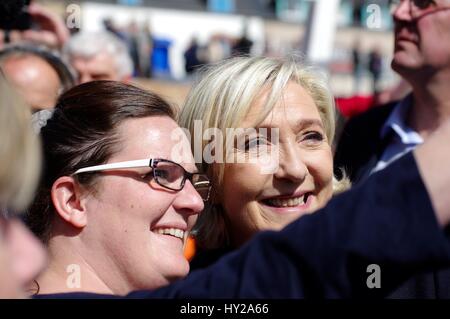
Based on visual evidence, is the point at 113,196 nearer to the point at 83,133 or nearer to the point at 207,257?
the point at 83,133

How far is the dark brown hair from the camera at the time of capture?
7.15 feet

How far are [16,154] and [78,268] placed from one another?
3.15ft

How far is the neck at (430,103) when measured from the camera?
3.57m

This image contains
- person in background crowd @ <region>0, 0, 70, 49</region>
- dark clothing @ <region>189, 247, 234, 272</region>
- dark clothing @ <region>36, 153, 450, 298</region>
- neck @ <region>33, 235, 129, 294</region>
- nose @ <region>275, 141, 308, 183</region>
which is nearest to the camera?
dark clothing @ <region>36, 153, 450, 298</region>

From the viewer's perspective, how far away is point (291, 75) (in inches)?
108

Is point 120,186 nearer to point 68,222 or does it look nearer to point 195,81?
point 68,222

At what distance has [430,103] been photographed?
3670mm

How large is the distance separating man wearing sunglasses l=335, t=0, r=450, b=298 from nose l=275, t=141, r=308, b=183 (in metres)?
0.97

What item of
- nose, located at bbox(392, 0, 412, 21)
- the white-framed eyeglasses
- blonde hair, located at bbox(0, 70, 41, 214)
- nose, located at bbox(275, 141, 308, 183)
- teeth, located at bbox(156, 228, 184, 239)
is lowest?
teeth, located at bbox(156, 228, 184, 239)

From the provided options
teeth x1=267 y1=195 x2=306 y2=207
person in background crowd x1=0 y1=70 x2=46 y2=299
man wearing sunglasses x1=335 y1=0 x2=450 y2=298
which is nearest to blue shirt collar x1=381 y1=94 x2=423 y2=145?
man wearing sunglasses x1=335 y1=0 x2=450 y2=298

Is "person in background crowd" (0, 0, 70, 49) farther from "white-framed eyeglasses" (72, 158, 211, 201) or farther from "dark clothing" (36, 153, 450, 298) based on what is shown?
"dark clothing" (36, 153, 450, 298)

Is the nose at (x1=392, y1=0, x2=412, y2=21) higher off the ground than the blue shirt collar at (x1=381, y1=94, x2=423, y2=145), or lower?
higher

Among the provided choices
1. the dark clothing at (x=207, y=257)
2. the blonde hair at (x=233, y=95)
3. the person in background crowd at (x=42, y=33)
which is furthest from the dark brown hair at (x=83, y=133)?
the person in background crowd at (x=42, y=33)
